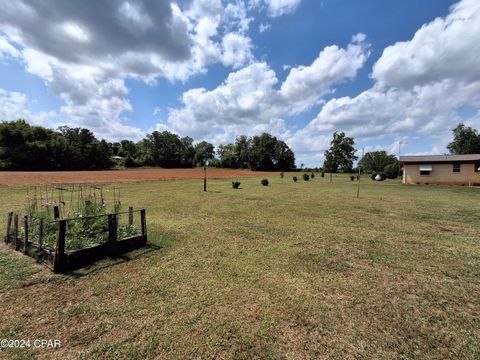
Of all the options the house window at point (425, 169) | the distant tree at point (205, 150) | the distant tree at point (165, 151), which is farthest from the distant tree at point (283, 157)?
the house window at point (425, 169)

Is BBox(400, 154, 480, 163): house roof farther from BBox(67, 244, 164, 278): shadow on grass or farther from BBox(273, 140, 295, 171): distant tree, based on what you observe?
BBox(273, 140, 295, 171): distant tree

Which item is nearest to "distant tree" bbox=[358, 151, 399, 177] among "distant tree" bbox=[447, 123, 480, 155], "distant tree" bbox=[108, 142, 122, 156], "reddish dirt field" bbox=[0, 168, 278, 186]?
"distant tree" bbox=[447, 123, 480, 155]

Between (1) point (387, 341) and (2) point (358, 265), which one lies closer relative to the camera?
(1) point (387, 341)

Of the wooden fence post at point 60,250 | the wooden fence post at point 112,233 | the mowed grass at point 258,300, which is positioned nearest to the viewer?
the mowed grass at point 258,300

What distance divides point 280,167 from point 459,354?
7926 cm

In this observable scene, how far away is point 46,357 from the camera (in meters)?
2.40

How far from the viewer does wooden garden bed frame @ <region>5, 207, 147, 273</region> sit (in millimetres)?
4145

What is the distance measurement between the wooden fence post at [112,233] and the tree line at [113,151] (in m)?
50.6

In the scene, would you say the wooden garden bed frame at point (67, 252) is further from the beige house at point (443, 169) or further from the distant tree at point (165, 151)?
the distant tree at point (165, 151)

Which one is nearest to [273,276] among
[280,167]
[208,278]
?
[208,278]

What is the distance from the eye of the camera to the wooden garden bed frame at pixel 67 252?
13.6 ft

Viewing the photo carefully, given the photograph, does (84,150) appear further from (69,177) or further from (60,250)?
(60,250)

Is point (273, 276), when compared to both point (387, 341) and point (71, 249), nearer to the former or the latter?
point (387, 341)

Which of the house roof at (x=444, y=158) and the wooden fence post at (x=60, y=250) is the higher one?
Answer: the house roof at (x=444, y=158)
